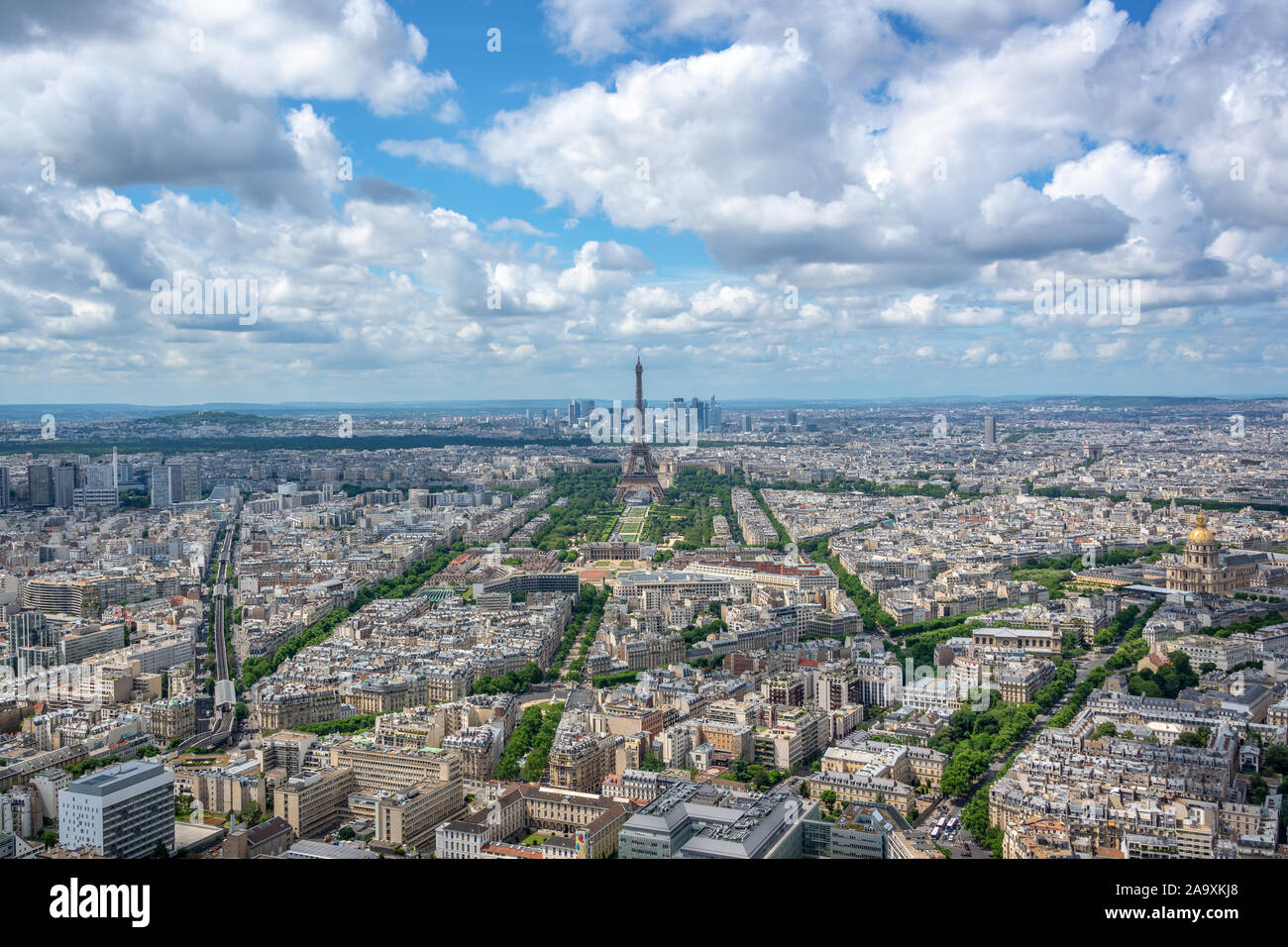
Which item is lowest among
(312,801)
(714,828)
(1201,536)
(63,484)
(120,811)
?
(312,801)

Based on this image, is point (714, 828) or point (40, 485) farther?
point (40, 485)

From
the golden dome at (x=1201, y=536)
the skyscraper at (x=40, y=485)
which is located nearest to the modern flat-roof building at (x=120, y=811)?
the golden dome at (x=1201, y=536)

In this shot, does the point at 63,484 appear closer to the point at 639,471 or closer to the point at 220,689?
the point at 639,471

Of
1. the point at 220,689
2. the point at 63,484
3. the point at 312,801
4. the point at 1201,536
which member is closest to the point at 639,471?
the point at 63,484

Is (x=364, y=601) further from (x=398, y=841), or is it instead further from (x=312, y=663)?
(x=398, y=841)

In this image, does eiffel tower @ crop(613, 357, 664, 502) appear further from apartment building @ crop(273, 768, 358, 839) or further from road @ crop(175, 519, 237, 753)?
apartment building @ crop(273, 768, 358, 839)

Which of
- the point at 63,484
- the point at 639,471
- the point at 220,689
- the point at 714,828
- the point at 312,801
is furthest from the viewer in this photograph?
the point at 639,471
